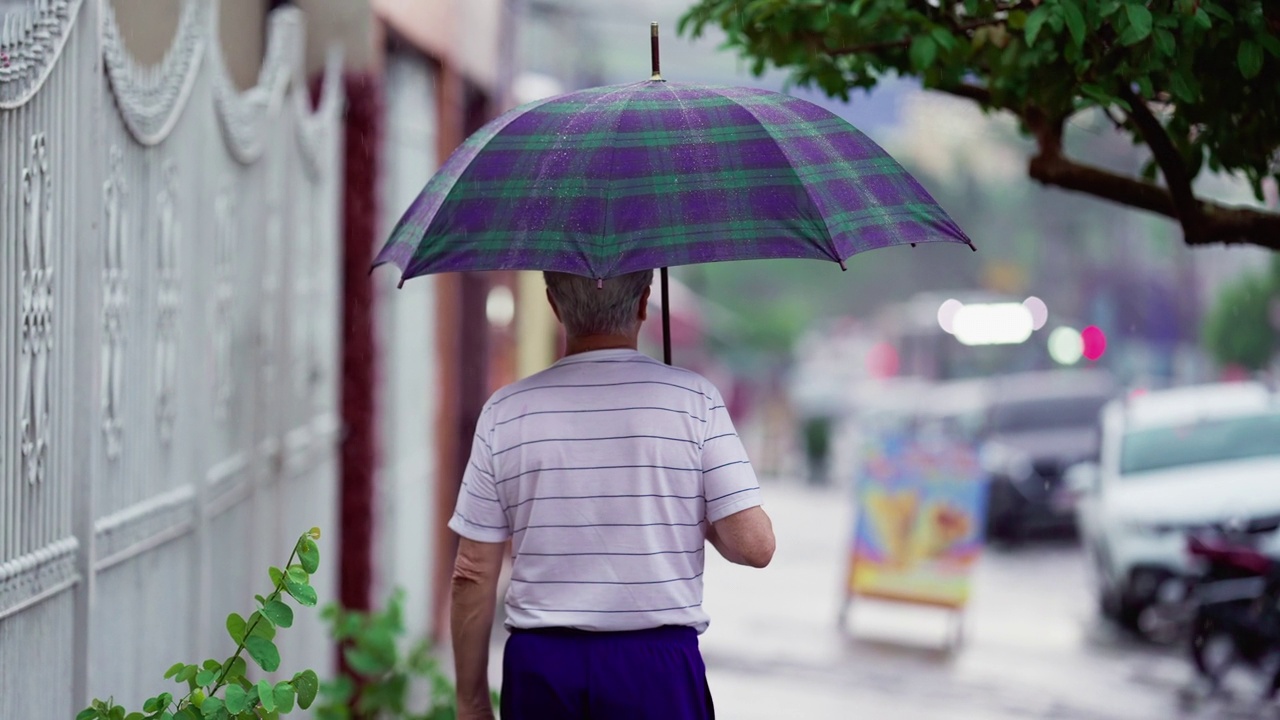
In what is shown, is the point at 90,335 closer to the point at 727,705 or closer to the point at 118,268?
the point at 118,268

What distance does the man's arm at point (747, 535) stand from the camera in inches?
114

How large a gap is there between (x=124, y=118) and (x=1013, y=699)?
5.93 m

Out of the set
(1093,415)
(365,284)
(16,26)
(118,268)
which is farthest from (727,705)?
(1093,415)

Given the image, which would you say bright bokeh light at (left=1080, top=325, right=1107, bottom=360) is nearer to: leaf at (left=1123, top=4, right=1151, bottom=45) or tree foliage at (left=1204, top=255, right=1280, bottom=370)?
tree foliage at (left=1204, top=255, right=1280, bottom=370)

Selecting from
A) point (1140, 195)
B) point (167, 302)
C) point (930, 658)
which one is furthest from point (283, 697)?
point (930, 658)

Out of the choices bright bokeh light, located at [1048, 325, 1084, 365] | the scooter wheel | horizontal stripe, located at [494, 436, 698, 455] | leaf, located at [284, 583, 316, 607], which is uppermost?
horizontal stripe, located at [494, 436, 698, 455]

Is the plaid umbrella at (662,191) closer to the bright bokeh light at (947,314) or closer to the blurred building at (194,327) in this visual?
the blurred building at (194,327)

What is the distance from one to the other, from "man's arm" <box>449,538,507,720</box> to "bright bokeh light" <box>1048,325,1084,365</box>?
72.8ft

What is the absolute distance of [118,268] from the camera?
153 inches

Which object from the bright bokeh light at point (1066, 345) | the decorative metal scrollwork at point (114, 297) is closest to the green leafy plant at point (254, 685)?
the decorative metal scrollwork at point (114, 297)

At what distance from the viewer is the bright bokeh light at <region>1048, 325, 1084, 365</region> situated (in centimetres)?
2475

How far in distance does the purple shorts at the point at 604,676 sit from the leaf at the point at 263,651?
1.55 feet

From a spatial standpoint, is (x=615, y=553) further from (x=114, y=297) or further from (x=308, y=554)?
(x=114, y=297)

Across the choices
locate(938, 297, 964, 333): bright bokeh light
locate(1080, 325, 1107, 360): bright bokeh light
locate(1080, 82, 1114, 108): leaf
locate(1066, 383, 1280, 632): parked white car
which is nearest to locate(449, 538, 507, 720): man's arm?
locate(1080, 82, 1114, 108): leaf
